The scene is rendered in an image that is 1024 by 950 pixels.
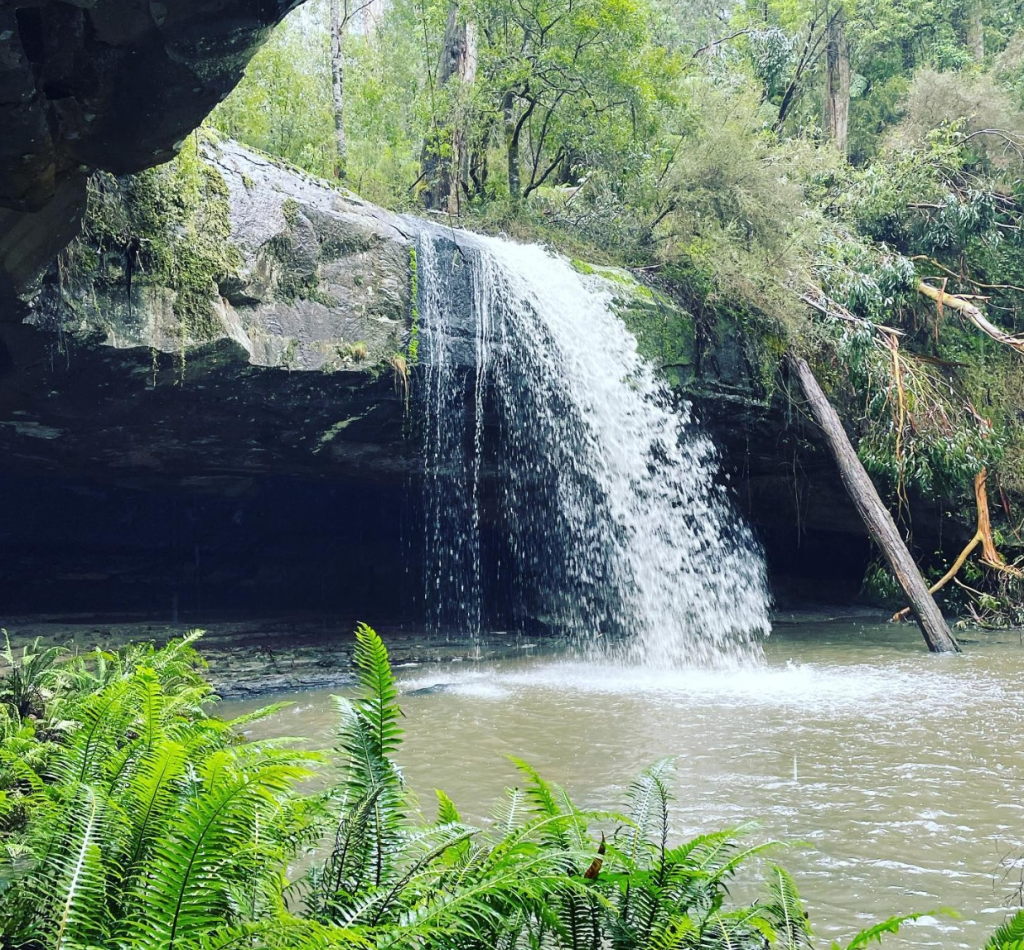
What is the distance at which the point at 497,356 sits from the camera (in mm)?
9945

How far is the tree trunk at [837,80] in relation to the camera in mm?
19438

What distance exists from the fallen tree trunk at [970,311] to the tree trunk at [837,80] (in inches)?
286

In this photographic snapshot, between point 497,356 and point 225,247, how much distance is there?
3.10 m

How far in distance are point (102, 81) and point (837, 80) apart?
19.0 m

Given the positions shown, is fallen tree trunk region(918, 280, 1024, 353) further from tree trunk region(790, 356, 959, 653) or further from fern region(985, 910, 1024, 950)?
fern region(985, 910, 1024, 950)

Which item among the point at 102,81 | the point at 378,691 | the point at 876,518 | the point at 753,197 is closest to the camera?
the point at 378,691

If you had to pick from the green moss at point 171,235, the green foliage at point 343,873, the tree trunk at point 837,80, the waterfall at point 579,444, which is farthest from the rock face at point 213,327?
the tree trunk at point 837,80

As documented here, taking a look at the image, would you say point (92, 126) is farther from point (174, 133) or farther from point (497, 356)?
point (497, 356)

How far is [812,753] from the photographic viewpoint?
5.51m

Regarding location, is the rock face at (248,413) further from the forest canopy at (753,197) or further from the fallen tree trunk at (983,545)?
the fallen tree trunk at (983,545)

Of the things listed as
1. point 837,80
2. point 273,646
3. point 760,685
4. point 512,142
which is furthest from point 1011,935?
point 837,80

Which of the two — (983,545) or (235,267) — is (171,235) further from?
(983,545)

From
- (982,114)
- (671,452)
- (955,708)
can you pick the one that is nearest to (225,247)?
(671,452)

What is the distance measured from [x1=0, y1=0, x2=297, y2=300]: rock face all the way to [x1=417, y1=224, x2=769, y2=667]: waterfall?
13.9ft
